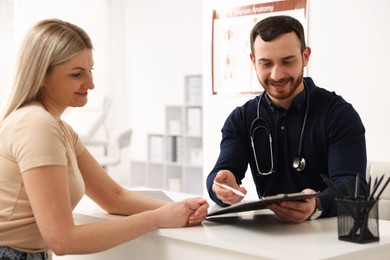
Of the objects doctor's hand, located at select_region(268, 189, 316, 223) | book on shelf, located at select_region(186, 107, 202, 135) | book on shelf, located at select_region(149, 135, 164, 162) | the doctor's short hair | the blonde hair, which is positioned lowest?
book on shelf, located at select_region(149, 135, 164, 162)

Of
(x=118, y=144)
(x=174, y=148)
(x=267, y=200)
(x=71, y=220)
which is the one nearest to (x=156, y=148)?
(x=174, y=148)

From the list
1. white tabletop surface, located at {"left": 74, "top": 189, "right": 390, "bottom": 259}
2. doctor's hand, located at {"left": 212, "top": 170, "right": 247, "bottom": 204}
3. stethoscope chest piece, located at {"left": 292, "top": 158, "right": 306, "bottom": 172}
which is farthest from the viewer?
stethoscope chest piece, located at {"left": 292, "top": 158, "right": 306, "bottom": 172}

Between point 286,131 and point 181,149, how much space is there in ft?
17.7

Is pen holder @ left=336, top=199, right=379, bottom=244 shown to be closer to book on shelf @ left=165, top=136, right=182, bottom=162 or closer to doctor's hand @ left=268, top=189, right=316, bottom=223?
doctor's hand @ left=268, top=189, right=316, bottom=223

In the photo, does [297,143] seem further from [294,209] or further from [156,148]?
[156,148]

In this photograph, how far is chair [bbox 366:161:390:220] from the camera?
2738 millimetres

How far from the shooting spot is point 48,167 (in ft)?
5.44

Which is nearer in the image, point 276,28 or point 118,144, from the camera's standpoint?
point 276,28

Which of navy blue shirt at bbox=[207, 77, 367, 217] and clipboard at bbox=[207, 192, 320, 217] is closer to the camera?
clipboard at bbox=[207, 192, 320, 217]

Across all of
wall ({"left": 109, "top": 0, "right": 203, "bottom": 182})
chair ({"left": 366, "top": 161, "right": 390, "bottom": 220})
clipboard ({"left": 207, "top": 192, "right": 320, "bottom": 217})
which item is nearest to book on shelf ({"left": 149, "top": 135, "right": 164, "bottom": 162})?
wall ({"left": 109, "top": 0, "right": 203, "bottom": 182})

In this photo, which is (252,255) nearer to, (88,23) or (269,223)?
(269,223)

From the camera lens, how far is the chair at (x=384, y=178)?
2.74m

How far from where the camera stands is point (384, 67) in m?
3.40

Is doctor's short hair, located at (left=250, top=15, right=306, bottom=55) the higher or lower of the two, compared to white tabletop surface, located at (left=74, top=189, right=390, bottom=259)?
higher
